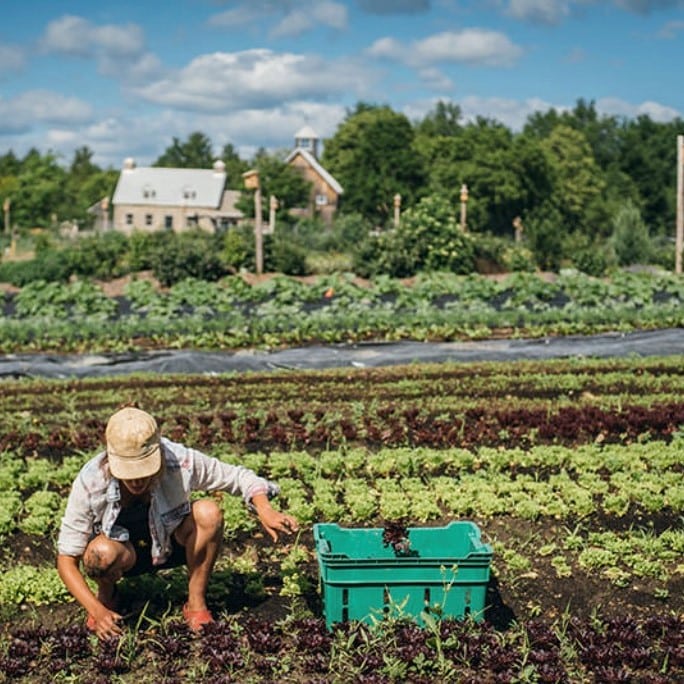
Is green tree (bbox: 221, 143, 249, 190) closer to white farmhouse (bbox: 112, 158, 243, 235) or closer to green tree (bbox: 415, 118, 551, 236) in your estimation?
white farmhouse (bbox: 112, 158, 243, 235)

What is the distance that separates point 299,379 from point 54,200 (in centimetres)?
5081

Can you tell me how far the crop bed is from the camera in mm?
5238

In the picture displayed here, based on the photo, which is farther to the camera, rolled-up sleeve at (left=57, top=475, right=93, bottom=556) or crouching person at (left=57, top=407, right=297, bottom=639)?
rolled-up sleeve at (left=57, top=475, right=93, bottom=556)

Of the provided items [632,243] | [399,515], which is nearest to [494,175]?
[632,243]

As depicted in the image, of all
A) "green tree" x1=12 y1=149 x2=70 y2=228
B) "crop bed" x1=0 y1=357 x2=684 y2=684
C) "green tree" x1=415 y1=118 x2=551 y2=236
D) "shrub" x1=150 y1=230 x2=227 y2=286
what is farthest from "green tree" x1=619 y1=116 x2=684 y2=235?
"crop bed" x1=0 y1=357 x2=684 y2=684

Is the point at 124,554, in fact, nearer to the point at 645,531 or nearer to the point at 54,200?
the point at 645,531

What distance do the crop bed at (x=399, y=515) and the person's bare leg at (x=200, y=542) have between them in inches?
7.7

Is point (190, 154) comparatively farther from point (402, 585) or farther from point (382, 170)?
point (402, 585)

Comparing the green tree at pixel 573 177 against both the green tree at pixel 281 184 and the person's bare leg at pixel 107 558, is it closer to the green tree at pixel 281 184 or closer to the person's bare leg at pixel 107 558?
the green tree at pixel 281 184

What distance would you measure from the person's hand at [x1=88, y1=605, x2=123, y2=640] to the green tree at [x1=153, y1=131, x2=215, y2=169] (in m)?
98.5

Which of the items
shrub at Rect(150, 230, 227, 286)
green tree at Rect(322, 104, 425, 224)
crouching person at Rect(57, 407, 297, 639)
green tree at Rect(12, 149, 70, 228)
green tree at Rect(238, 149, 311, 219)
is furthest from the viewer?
green tree at Rect(322, 104, 425, 224)

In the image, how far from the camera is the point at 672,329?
17.9m

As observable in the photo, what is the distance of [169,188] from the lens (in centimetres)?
7356

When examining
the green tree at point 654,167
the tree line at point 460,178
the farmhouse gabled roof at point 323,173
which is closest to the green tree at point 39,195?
the tree line at point 460,178
